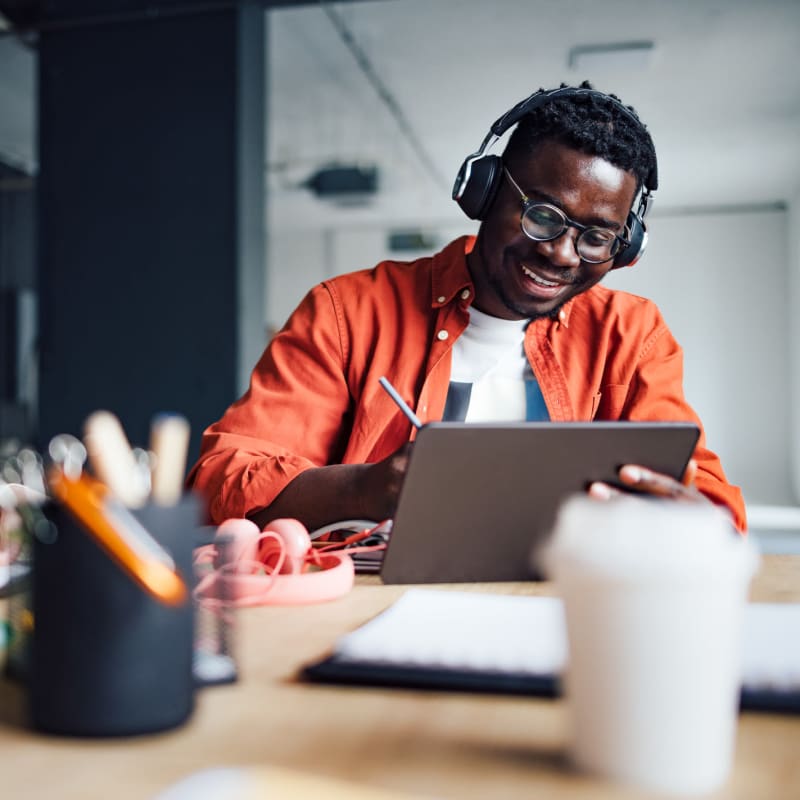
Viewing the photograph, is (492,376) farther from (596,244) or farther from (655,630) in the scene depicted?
(655,630)

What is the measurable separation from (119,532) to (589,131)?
1230mm

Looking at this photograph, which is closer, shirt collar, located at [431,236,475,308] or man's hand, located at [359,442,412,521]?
man's hand, located at [359,442,412,521]

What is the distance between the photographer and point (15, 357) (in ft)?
22.4

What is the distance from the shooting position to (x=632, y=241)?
1.57 metres

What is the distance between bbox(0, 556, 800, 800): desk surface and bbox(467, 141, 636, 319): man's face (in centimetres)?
107

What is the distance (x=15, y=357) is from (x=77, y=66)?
380cm

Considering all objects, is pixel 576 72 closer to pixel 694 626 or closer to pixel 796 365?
pixel 796 365

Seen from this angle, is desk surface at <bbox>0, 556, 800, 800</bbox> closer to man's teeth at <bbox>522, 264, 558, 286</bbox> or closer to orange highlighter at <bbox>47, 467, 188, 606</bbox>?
orange highlighter at <bbox>47, 467, 188, 606</bbox>

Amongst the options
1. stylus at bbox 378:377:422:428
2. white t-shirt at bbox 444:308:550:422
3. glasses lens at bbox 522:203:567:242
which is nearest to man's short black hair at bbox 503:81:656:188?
glasses lens at bbox 522:203:567:242

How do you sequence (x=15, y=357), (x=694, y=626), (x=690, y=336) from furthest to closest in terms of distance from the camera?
(x=690, y=336), (x=15, y=357), (x=694, y=626)

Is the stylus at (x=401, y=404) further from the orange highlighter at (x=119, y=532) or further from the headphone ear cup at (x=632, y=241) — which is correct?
the headphone ear cup at (x=632, y=241)

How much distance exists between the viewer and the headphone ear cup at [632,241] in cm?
157

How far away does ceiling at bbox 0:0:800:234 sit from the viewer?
451cm

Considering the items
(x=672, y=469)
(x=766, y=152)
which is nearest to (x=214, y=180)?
(x=672, y=469)
